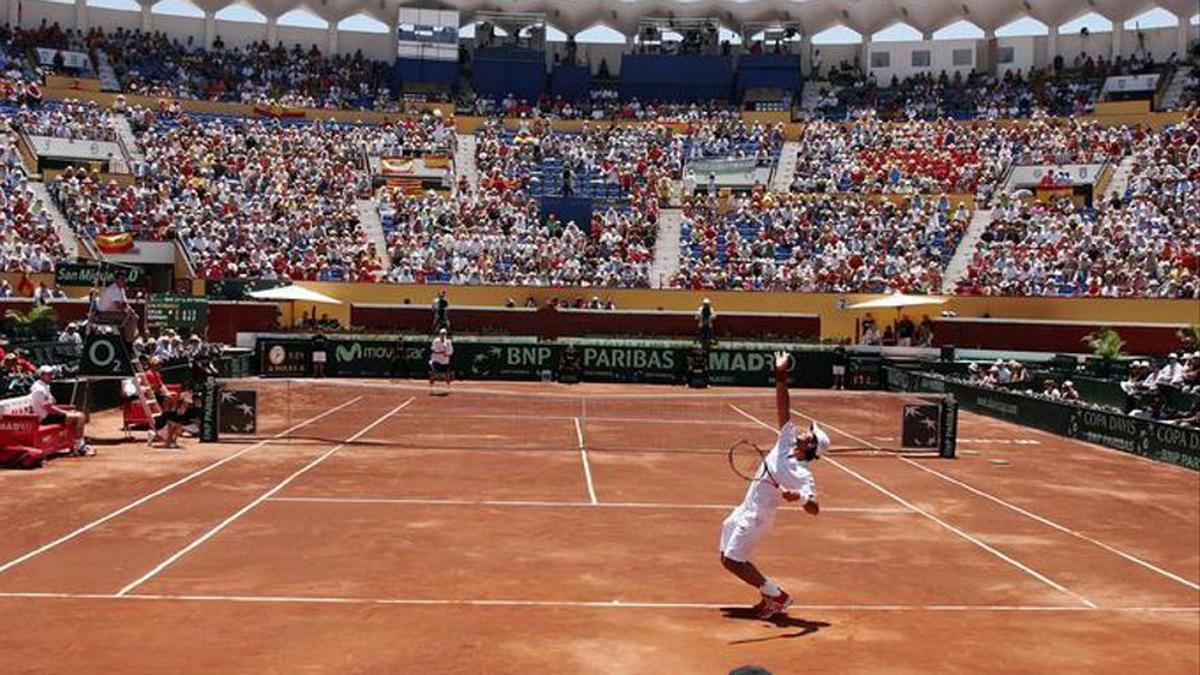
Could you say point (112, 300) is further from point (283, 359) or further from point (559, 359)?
point (559, 359)

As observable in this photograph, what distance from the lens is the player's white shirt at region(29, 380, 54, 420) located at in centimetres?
2053

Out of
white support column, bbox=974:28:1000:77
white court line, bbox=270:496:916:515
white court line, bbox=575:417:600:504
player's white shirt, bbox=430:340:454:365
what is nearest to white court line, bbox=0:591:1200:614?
white court line, bbox=270:496:916:515

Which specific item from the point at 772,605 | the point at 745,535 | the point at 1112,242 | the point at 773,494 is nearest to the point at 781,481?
the point at 773,494

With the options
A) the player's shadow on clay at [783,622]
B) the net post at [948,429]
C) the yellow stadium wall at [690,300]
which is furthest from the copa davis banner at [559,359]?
the player's shadow on clay at [783,622]

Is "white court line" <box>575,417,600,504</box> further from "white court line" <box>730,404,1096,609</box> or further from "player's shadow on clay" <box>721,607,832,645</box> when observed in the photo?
"player's shadow on clay" <box>721,607,832,645</box>

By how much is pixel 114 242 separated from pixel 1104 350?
126ft

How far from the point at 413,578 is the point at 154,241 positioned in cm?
4099

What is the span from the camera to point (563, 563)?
→ 14117 mm

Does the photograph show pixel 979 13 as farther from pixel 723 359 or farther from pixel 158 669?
pixel 158 669

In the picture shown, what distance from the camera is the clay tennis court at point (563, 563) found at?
34.6ft

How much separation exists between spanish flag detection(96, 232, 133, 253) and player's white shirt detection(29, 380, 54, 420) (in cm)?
3035

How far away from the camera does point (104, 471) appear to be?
2022cm

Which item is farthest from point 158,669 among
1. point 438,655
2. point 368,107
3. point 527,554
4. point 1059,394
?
point 368,107

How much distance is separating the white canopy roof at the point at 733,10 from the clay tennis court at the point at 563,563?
51966mm
